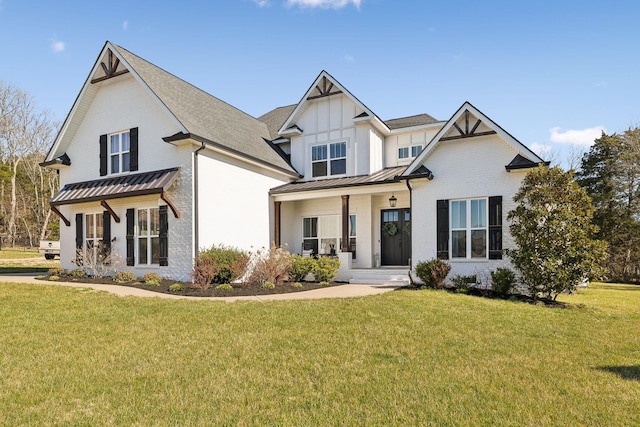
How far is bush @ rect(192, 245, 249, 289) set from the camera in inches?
501

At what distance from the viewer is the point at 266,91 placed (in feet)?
57.4

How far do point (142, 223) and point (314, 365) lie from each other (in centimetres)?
1206

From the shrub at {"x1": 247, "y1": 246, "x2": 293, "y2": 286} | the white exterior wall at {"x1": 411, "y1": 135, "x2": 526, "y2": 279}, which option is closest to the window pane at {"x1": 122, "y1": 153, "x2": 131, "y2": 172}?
the shrub at {"x1": 247, "y1": 246, "x2": 293, "y2": 286}

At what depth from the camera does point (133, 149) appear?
15664mm

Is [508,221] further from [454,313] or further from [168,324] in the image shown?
[168,324]

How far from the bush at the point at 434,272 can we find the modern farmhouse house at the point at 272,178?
4.06ft

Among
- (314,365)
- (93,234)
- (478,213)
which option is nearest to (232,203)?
(93,234)

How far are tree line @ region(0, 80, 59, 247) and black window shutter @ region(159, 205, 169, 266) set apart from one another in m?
34.0

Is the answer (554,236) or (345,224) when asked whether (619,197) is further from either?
(345,224)

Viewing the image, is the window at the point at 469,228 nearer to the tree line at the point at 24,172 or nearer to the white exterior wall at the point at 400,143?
the white exterior wall at the point at 400,143

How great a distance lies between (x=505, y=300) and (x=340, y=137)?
1009 centimetres

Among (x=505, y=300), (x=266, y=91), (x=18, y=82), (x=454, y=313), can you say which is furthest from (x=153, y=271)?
(x=18, y=82)

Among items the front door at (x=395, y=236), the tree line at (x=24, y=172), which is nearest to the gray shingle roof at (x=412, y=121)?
the front door at (x=395, y=236)

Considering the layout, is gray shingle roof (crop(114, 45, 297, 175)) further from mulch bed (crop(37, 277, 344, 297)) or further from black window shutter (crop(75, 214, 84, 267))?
black window shutter (crop(75, 214, 84, 267))
